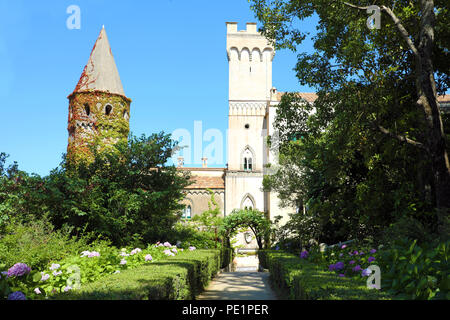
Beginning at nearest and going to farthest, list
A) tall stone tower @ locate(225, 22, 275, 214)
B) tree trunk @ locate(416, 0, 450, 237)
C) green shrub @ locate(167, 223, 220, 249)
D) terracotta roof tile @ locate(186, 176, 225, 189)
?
1. tree trunk @ locate(416, 0, 450, 237)
2. green shrub @ locate(167, 223, 220, 249)
3. terracotta roof tile @ locate(186, 176, 225, 189)
4. tall stone tower @ locate(225, 22, 275, 214)

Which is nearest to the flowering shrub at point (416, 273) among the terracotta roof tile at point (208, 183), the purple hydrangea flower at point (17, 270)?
the purple hydrangea flower at point (17, 270)

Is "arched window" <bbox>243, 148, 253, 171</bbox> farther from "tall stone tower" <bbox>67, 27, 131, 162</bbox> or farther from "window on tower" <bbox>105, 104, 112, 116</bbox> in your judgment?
"window on tower" <bbox>105, 104, 112, 116</bbox>

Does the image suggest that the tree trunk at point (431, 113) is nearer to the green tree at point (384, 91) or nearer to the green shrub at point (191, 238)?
the green tree at point (384, 91)

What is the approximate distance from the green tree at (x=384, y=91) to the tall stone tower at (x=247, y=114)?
71.6 feet

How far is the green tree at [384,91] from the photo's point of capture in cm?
857

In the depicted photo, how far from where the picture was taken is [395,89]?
1014cm

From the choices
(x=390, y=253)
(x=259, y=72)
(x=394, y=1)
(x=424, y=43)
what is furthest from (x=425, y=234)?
(x=259, y=72)

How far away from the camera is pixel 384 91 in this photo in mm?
9961

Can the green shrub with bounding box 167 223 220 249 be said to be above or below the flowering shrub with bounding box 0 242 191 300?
below

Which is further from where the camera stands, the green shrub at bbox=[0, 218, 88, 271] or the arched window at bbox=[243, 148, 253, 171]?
the arched window at bbox=[243, 148, 253, 171]

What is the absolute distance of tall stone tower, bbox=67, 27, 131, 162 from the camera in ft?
71.1

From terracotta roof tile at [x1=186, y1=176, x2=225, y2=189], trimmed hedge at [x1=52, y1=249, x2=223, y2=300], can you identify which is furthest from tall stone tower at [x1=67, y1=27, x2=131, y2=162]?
trimmed hedge at [x1=52, y1=249, x2=223, y2=300]

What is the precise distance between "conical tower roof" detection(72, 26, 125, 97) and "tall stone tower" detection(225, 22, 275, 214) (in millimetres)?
13819
